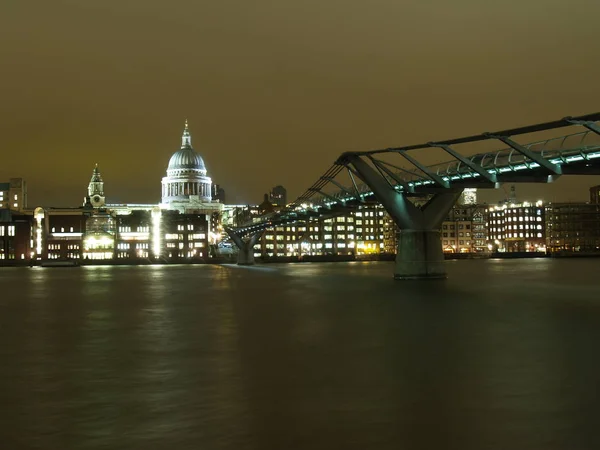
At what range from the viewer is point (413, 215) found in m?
54.8

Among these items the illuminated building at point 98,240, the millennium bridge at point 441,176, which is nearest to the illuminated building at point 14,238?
the illuminated building at point 98,240

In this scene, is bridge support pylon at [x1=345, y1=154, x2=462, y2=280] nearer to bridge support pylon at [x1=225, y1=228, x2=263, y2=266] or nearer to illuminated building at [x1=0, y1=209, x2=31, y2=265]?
bridge support pylon at [x1=225, y1=228, x2=263, y2=266]

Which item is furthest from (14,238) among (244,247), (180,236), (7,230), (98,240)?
(244,247)

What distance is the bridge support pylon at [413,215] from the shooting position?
55.1 m

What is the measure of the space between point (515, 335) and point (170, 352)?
11.0 metres

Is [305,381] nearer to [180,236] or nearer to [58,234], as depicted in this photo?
[180,236]

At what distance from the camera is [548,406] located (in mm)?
12648

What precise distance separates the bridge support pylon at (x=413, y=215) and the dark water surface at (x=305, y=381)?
22553mm

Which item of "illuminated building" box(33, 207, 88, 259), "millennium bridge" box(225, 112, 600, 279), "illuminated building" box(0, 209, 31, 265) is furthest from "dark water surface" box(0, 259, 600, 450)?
"illuminated building" box(33, 207, 88, 259)

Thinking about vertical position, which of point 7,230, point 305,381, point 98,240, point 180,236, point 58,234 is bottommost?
point 305,381

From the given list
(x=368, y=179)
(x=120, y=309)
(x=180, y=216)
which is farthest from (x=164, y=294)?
(x=180, y=216)

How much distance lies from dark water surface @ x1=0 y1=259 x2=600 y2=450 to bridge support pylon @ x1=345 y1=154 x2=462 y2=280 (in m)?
22.6

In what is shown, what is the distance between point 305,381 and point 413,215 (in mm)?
40278

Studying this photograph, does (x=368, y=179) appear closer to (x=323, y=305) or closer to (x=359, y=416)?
(x=323, y=305)
